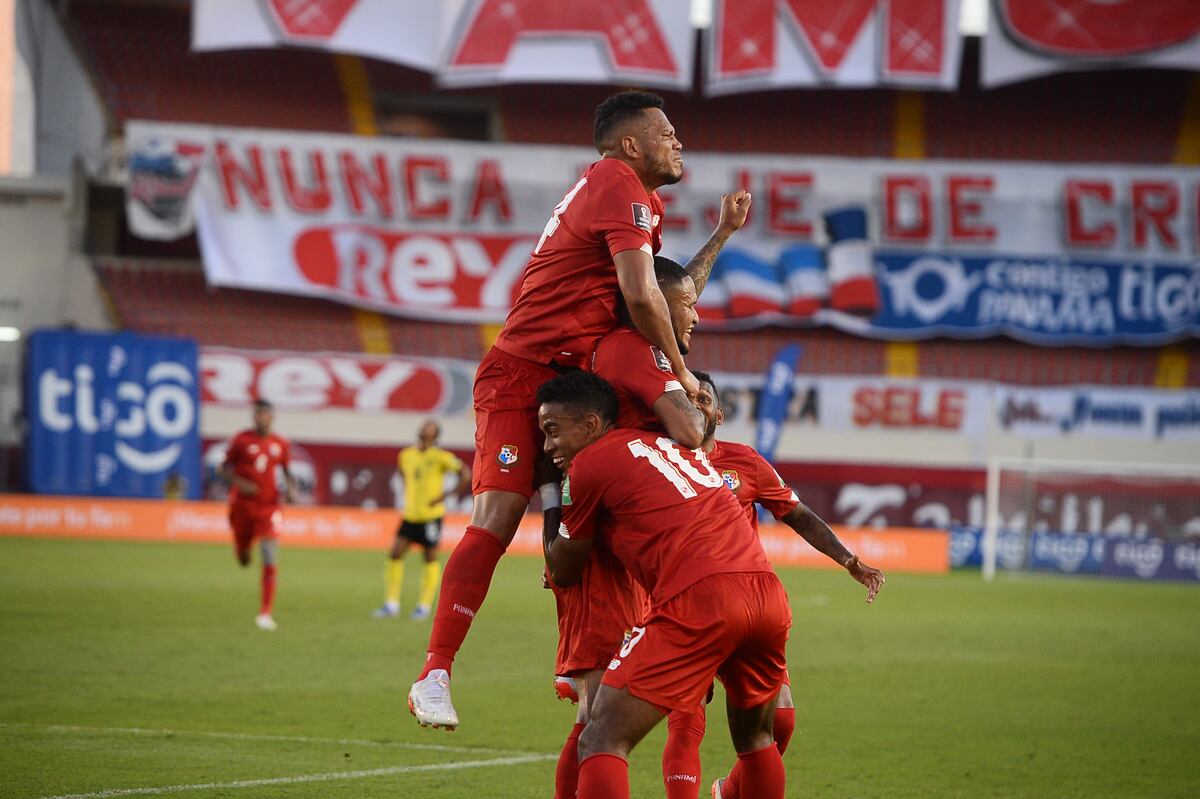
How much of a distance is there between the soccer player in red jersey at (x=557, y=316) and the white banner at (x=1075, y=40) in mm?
26263

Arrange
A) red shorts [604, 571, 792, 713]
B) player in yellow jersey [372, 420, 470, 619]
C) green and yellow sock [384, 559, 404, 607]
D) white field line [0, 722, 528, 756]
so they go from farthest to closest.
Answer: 1. player in yellow jersey [372, 420, 470, 619]
2. green and yellow sock [384, 559, 404, 607]
3. white field line [0, 722, 528, 756]
4. red shorts [604, 571, 792, 713]

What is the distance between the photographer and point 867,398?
30.9m

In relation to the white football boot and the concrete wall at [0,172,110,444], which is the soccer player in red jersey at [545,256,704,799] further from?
the concrete wall at [0,172,110,444]

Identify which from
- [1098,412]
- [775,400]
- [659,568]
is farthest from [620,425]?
[1098,412]

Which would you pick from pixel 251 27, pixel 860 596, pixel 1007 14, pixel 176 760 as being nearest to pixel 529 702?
pixel 176 760

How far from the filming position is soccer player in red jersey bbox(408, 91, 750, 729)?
5820 mm

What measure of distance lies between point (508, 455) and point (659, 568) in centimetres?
112

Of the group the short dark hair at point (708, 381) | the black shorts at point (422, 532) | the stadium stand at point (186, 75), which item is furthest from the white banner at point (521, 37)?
the short dark hair at point (708, 381)

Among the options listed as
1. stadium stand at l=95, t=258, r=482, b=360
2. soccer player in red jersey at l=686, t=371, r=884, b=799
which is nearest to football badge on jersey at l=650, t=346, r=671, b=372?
soccer player in red jersey at l=686, t=371, r=884, b=799

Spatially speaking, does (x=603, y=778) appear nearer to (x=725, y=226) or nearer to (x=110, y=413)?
(x=725, y=226)

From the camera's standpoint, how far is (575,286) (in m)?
6.03

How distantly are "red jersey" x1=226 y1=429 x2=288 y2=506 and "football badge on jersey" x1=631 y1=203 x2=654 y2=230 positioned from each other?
10.7 meters

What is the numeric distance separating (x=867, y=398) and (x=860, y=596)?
979 centimetres

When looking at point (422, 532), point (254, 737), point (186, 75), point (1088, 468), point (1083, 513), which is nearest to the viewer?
point (254, 737)
